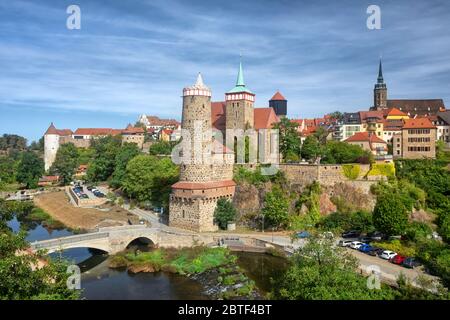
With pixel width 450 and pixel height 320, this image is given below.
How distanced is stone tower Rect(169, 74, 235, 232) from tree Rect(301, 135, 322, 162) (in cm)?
1327

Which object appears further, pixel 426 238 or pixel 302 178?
pixel 302 178

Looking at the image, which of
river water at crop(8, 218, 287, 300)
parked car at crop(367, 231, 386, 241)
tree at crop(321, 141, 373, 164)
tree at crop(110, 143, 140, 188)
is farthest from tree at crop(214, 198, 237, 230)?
tree at crop(110, 143, 140, 188)

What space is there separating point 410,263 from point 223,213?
60.4 ft

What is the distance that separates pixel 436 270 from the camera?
26641 millimetres

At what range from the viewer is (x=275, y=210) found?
135ft

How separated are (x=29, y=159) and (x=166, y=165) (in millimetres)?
38707

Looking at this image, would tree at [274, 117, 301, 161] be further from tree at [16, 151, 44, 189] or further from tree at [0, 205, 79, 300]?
tree at [16, 151, 44, 189]

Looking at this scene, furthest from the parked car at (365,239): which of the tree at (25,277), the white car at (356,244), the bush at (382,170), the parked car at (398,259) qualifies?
the tree at (25,277)

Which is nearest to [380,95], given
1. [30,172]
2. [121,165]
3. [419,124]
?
[419,124]

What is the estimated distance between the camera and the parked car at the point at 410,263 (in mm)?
30056

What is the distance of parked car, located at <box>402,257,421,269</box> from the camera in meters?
30.1

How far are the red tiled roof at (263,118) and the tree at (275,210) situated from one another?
1329 cm

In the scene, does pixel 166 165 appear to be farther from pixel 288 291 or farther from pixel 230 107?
pixel 288 291
